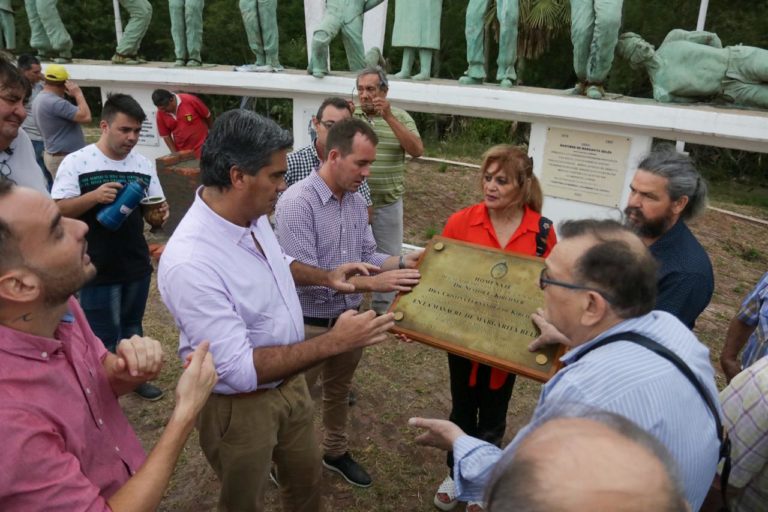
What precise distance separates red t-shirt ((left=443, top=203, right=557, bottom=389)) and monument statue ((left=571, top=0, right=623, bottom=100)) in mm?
3085

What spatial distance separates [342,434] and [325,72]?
5.14 m

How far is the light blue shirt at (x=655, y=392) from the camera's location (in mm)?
1395

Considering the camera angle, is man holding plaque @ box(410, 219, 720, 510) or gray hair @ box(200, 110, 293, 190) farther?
gray hair @ box(200, 110, 293, 190)

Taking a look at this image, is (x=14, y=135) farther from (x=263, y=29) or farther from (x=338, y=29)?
(x=263, y=29)

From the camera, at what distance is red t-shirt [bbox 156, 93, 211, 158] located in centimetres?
739

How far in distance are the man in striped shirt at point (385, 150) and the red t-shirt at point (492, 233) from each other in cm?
193

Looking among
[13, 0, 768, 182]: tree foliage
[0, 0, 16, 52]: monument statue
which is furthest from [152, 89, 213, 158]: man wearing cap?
[13, 0, 768, 182]: tree foliage

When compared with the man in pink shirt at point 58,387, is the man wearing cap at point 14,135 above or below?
above

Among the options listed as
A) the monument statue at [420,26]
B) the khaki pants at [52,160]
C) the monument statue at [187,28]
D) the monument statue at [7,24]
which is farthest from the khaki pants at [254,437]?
the monument statue at [7,24]

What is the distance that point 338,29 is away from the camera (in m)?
6.99

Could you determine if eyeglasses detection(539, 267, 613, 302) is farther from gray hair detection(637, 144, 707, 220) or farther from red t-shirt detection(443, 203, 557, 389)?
gray hair detection(637, 144, 707, 220)

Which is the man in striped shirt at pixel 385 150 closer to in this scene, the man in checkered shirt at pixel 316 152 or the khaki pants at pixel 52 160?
the man in checkered shirt at pixel 316 152

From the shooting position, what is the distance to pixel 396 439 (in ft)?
13.0

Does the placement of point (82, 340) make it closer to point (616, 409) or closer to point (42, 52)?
point (616, 409)
